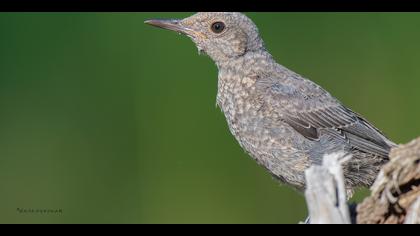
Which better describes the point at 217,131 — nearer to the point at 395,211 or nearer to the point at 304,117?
the point at 304,117

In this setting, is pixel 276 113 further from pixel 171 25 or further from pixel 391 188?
pixel 391 188

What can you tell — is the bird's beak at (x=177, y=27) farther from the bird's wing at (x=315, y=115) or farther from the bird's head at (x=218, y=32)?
the bird's wing at (x=315, y=115)

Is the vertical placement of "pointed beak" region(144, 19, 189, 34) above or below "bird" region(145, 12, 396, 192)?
above

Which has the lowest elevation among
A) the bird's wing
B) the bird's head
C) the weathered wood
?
the weathered wood

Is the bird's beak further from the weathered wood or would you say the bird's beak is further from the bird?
the weathered wood

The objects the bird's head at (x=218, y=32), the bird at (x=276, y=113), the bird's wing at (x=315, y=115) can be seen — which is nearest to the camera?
the bird at (x=276, y=113)

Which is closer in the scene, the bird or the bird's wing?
the bird

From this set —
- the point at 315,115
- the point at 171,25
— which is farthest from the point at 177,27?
the point at 315,115

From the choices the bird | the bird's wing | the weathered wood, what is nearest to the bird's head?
the bird

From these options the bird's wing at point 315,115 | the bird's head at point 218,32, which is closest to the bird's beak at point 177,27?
the bird's head at point 218,32
